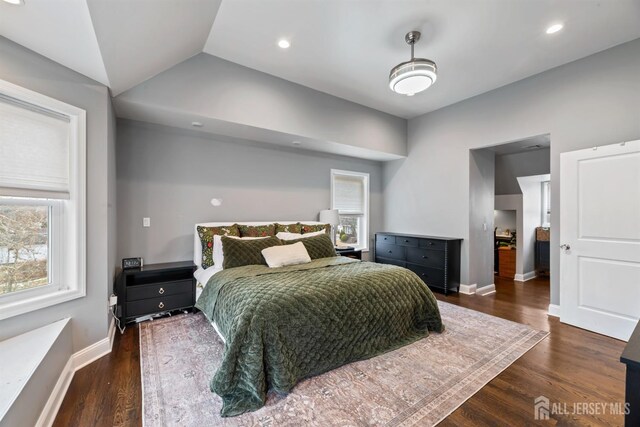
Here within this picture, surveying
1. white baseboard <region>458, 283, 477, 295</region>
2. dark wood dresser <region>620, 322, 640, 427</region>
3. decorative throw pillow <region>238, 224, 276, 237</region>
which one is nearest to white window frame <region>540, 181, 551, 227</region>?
white baseboard <region>458, 283, 477, 295</region>

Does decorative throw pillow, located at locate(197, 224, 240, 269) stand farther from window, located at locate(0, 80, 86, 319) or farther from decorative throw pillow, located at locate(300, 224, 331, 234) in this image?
window, located at locate(0, 80, 86, 319)

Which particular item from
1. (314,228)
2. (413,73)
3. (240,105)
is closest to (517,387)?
(413,73)

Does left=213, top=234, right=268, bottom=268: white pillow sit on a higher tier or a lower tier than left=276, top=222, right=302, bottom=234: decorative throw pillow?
lower

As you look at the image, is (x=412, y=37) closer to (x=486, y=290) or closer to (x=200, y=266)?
(x=200, y=266)

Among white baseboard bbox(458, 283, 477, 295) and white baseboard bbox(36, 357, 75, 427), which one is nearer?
white baseboard bbox(36, 357, 75, 427)

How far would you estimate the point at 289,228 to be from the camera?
156 inches

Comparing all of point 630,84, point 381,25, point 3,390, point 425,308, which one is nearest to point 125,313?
point 3,390

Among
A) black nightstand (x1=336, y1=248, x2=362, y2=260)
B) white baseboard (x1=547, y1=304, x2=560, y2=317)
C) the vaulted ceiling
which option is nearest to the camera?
Result: the vaulted ceiling

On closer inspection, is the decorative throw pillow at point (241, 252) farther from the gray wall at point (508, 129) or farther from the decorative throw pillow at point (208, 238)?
the gray wall at point (508, 129)

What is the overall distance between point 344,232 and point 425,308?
2.54 m

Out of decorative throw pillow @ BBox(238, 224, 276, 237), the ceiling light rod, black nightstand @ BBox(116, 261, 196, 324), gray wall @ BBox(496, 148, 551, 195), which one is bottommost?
black nightstand @ BBox(116, 261, 196, 324)

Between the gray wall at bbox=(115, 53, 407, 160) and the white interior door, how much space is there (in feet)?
8.64

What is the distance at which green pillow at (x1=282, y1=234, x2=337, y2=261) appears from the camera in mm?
3473

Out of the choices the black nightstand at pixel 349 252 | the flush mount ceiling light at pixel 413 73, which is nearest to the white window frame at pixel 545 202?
the black nightstand at pixel 349 252
